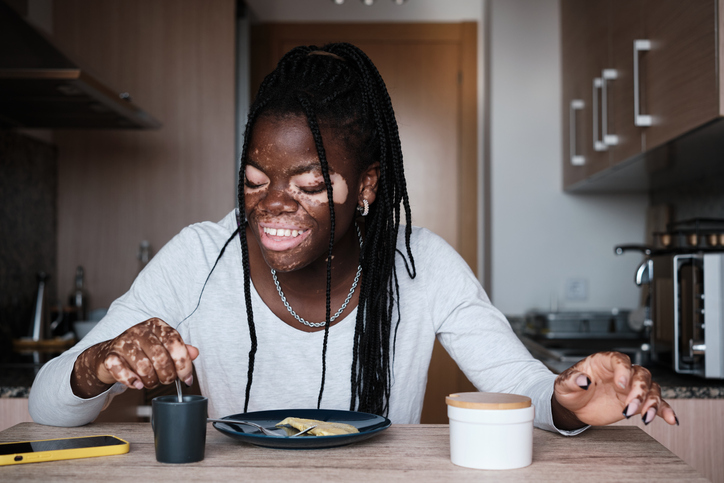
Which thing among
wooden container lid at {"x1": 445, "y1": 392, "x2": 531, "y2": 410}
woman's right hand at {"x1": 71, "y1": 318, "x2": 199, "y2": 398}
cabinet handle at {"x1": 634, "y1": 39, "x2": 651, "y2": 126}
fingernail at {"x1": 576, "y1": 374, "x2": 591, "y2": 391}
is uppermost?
cabinet handle at {"x1": 634, "y1": 39, "x2": 651, "y2": 126}

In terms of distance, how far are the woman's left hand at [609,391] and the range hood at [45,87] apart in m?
1.40

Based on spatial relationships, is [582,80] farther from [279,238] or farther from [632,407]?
[632,407]

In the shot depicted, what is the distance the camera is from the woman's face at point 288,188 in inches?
41.5

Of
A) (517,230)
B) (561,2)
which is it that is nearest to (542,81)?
(561,2)

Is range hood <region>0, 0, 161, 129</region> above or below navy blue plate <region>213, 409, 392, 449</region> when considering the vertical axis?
above

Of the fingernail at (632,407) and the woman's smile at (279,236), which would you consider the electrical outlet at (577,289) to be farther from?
the fingernail at (632,407)

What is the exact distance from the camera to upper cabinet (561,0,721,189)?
1.45 metres

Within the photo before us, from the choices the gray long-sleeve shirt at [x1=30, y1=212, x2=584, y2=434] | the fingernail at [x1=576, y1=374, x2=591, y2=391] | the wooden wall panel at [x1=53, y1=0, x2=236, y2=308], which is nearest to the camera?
the fingernail at [x1=576, y1=374, x2=591, y2=391]

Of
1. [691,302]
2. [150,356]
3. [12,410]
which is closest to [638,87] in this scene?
[691,302]

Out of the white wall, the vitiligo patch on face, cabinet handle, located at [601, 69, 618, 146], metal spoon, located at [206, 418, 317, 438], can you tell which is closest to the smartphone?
metal spoon, located at [206, 418, 317, 438]

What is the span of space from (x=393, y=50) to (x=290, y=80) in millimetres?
2199

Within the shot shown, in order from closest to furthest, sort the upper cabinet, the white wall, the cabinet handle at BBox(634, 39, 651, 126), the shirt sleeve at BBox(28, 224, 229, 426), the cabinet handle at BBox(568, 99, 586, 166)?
the shirt sleeve at BBox(28, 224, 229, 426) < the upper cabinet < the cabinet handle at BBox(634, 39, 651, 126) < the cabinet handle at BBox(568, 99, 586, 166) < the white wall

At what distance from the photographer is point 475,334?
1186mm

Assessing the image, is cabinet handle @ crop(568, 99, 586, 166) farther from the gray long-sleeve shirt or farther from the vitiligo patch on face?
the vitiligo patch on face
